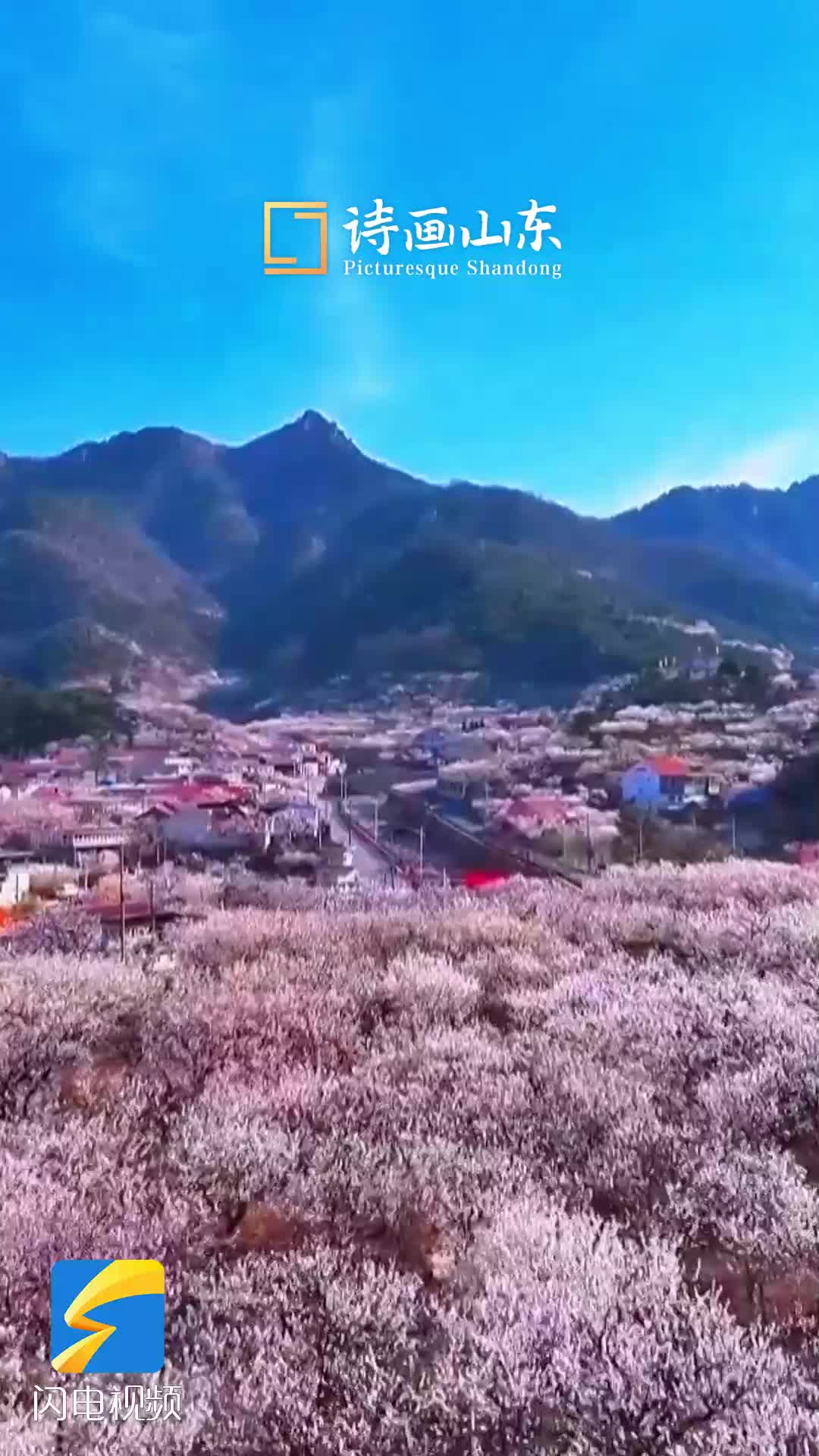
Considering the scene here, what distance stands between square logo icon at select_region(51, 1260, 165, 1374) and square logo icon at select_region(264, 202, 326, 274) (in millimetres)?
2801

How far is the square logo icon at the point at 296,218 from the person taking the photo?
302 cm

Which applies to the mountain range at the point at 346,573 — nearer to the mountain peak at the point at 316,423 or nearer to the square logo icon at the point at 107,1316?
the mountain peak at the point at 316,423

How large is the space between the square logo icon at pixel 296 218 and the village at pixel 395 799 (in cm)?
158

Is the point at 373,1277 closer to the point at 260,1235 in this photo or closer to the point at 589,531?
the point at 260,1235

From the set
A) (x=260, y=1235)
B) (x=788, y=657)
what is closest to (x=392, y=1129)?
(x=260, y=1235)

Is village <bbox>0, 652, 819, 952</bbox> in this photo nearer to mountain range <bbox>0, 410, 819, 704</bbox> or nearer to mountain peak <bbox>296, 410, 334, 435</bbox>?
mountain range <bbox>0, 410, 819, 704</bbox>

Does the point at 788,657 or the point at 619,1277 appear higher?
the point at 788,657

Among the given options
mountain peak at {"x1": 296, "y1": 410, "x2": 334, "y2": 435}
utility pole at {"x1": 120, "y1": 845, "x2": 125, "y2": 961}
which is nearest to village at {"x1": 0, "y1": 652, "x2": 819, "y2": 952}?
utility pole at {"x1": 120, "y1": 845, "x2": 125, "y2": 961}

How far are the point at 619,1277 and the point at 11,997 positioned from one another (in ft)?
6.59

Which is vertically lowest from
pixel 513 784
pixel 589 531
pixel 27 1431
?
pixel 27 1431

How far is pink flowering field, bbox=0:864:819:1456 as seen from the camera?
1829 mm

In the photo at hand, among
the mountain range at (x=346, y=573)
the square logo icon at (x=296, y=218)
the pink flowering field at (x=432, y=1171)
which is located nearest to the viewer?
the pink flowering field at (x=432, y=1171)

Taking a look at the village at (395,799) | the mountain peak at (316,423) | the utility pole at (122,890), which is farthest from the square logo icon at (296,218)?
the utility pole at (122,890)

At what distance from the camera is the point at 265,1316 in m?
1.98
